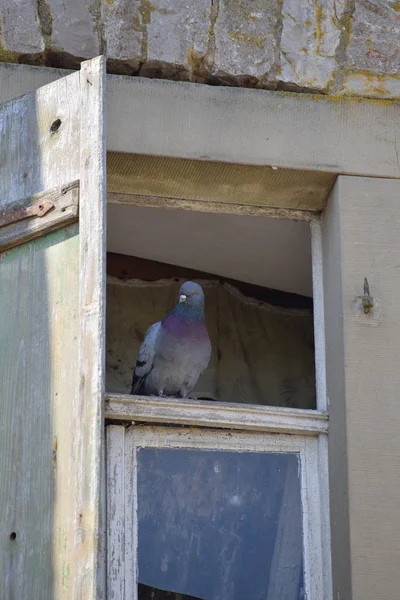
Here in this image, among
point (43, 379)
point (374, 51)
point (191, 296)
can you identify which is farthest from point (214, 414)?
point (374, 51)

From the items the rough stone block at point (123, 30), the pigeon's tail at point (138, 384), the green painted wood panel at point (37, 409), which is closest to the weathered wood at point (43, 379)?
the green painted wood panel at point (37, 409)

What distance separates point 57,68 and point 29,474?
1.54 meters

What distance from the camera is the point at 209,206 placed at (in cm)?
430

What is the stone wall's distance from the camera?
4.02m

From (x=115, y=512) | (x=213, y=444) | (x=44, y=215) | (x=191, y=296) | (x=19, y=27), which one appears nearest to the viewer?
(x=44, y=215)

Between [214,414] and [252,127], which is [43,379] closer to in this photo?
[214,414]

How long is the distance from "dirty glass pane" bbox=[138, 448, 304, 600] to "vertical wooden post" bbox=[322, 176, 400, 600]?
19 centimetres

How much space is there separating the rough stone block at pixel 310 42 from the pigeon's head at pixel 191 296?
3.26 ft

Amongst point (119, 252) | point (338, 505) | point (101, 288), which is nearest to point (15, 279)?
point (101, 288)

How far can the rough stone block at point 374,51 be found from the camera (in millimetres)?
4133

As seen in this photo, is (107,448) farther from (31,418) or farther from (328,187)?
(328,187)

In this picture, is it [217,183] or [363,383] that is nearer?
[363,383]

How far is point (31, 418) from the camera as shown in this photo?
127 inches

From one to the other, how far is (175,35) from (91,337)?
1.42 m
